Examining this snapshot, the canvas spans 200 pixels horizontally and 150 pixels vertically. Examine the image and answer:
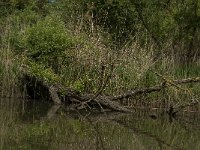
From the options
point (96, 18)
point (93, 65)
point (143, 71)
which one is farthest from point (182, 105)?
point (96, 18)

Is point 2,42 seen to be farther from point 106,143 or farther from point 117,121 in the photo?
point 106,143

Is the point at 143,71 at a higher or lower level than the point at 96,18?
lower

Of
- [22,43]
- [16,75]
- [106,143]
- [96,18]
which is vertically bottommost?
[106,143]

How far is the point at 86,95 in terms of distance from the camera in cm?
1575

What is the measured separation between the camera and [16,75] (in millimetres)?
16766

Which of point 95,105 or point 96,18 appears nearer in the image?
point 95,105

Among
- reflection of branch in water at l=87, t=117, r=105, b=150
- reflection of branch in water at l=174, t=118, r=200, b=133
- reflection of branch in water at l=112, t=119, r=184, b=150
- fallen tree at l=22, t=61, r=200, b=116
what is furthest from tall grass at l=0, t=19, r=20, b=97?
reflection of branch in water at l=174, t=118, r=200, b=133

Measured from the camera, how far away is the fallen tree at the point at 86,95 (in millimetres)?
15484

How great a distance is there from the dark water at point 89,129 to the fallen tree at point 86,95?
0.42 metres

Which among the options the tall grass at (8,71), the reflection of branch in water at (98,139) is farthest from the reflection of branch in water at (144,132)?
the tall grass at (8,71)

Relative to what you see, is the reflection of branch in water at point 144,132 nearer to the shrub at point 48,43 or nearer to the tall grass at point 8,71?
the shrub at point 48,43

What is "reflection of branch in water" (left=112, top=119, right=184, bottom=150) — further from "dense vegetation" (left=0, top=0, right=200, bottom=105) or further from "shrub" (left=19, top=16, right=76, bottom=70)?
"shrub" (left=19, top=16, right=76, bottom=70)

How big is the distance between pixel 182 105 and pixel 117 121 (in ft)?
7.54

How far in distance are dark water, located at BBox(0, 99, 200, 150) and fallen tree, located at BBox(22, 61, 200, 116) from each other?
16.6 inches
